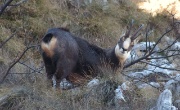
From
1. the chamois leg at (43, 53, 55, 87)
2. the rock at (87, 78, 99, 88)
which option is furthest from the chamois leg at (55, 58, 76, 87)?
the rock at (87, 78, 99, 88)

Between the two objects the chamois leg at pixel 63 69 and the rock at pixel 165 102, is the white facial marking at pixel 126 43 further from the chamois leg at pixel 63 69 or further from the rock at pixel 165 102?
the rock at pixel 165 102

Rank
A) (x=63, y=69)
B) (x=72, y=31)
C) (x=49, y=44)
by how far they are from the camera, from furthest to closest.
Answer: (x=72, y=31)
(x=63, y=69)
(x=49, y=44)

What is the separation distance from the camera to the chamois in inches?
242

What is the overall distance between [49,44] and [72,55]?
0.41m

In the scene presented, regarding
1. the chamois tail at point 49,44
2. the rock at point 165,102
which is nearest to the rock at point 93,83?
the chamois tail at point 49,44

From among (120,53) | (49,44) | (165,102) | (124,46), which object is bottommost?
(165,102)

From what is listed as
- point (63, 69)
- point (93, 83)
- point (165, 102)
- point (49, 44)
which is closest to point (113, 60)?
point (93, 83)

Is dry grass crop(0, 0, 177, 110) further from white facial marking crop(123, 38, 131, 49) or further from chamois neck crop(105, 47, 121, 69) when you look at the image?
white facial marking crop(123, 38, 131, 49)

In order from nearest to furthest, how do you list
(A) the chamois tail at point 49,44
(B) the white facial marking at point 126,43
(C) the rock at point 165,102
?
(C) the rock at point 165,102 → (A) the chamois tail at point 49,44 → (B) the white facial marking at point 126,43

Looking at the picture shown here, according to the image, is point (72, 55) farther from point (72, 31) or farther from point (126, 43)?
point (72, 31)

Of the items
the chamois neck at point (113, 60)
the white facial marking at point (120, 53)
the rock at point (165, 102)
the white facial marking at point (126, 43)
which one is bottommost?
the rock at point (165, 102)

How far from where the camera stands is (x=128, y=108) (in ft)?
18.9

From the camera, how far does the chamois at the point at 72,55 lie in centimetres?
614

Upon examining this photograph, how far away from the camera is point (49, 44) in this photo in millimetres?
6105
